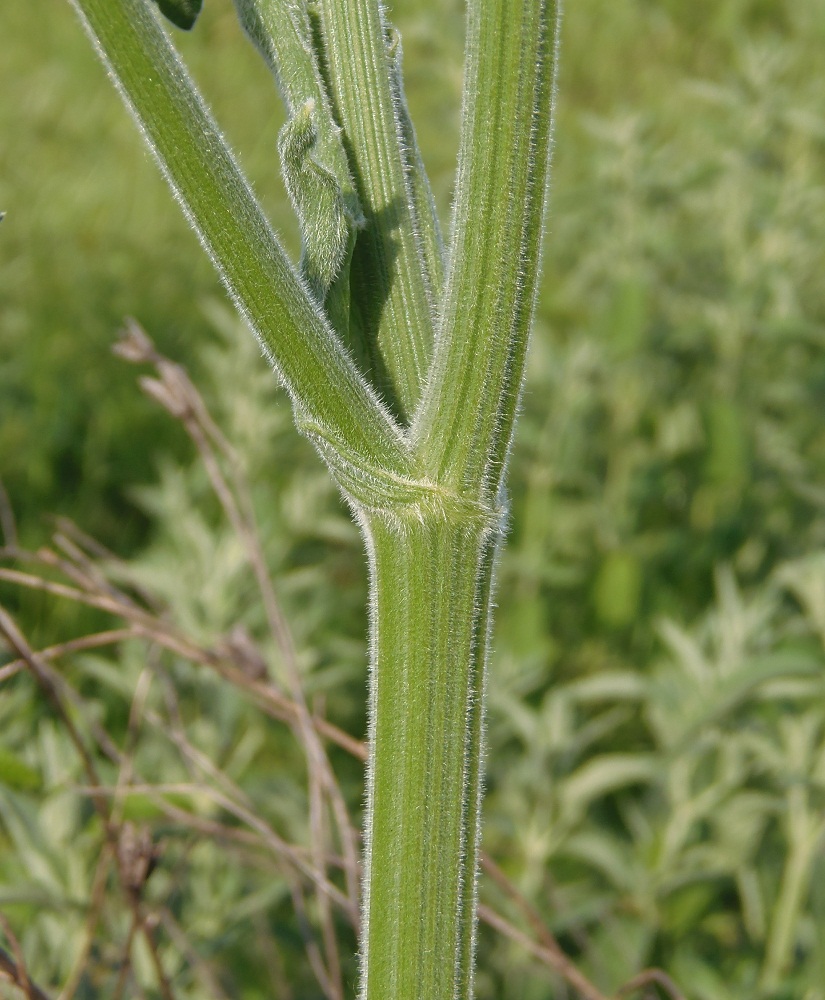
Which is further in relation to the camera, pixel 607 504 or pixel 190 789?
pixel 607 504

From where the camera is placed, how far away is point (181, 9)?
31.6 inches

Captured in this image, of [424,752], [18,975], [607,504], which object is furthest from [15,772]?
[607,504]

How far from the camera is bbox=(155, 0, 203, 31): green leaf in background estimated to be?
2.63 feet

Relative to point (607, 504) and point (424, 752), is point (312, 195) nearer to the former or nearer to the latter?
point (424, 752)

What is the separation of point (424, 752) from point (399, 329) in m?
0.30

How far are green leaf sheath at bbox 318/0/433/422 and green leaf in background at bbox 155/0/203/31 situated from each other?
0.11 metres

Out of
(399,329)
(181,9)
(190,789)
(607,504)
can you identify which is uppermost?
(181,9)

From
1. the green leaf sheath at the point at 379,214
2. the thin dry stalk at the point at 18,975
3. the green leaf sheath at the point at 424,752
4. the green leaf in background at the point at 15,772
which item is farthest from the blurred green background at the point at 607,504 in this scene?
the green leaf sheath at the point at 379,214

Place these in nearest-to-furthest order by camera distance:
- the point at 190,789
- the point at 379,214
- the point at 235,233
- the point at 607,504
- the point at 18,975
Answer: the point at 235,233 → the point at 379,214 → the point at 18,975 → the point at 190,789 → the point at 607,504

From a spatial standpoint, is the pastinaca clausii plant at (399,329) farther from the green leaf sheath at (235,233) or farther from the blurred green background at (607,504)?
the blurred green background at (607,504)

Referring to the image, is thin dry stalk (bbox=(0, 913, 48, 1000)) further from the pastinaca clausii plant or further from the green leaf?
the green leaf

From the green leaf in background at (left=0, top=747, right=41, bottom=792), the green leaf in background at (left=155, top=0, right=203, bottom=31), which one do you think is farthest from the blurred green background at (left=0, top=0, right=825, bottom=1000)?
the green leaf in background at (left=155, top=0, right=203, bottom=31)

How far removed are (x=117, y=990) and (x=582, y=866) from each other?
1.15 metres

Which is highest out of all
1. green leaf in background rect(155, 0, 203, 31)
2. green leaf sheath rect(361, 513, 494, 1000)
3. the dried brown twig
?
green leaf in background rect(155, 0, 203, 31)
